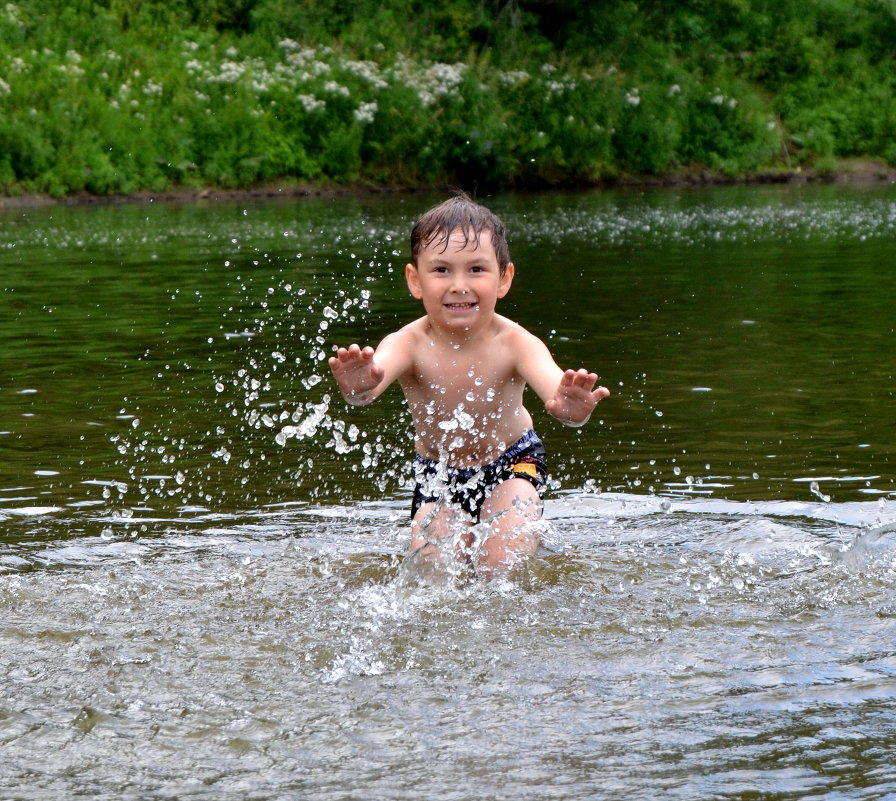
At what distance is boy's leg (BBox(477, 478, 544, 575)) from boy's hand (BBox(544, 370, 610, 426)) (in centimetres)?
70

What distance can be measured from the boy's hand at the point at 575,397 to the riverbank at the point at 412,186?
18.6 meters

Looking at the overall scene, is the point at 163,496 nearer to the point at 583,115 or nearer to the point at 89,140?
the point at 89,140

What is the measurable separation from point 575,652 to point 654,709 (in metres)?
0.51

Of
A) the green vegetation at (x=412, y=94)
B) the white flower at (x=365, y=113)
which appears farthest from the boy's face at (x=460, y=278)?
the white flower at (x=365, y=113)

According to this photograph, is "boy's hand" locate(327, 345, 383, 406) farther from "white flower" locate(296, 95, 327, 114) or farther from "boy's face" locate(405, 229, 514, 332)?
"white flower" locate(296, 95, 327, 114)

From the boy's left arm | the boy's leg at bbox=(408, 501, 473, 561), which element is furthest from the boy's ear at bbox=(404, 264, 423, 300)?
the boy's leg at bbox=(408, 501, 473, 561)

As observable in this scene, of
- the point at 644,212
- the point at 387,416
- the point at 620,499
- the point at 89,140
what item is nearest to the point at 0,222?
the point at 89,140

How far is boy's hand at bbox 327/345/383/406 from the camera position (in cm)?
460

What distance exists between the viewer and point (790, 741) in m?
3.29

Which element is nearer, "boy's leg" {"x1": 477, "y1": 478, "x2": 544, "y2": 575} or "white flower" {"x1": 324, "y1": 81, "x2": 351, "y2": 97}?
"boy's leg" {"x1": 477, "y1": 478, "x2": 544, "y2": 575}

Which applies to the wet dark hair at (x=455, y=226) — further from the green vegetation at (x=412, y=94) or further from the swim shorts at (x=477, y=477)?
the green vegetation at (x=412, y=94)

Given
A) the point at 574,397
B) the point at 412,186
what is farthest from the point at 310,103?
the point at 574,397

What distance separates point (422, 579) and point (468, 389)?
84 cm

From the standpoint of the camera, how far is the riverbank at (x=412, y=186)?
2644 centimetres
